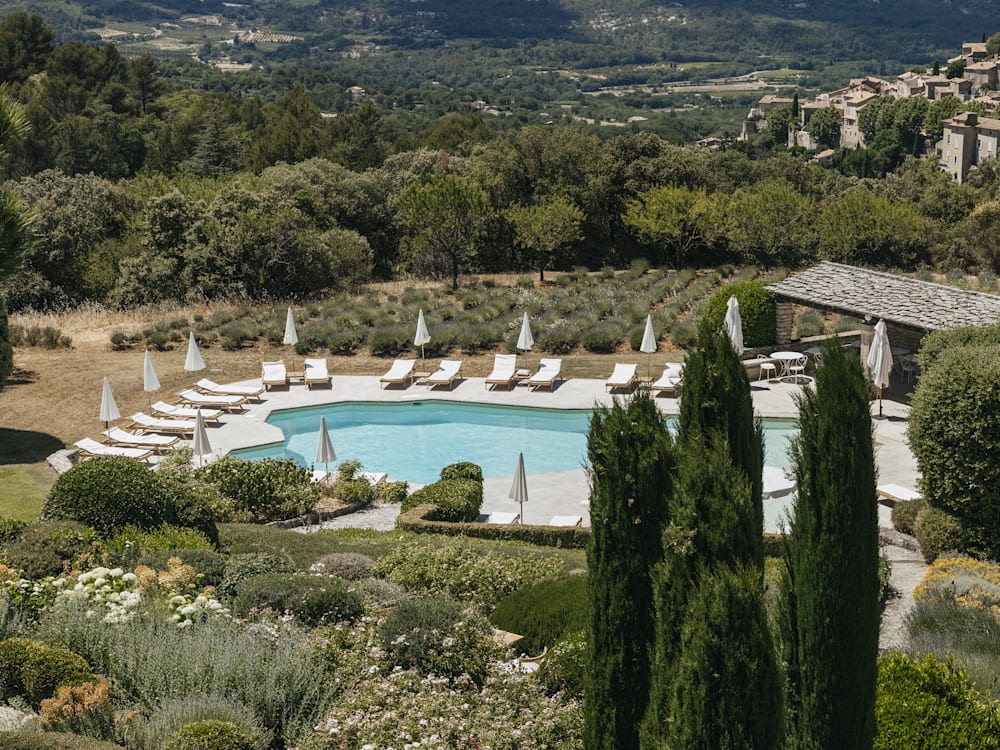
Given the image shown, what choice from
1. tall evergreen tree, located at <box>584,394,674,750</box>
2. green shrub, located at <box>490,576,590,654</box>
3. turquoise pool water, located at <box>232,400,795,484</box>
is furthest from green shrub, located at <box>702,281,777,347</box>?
tall evergreen tree, located at <box>584,394,674,750</box>

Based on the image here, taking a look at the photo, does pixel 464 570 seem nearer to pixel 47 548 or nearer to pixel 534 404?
pixel 47 548

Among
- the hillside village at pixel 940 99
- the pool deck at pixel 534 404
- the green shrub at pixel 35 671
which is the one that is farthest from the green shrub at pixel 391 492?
the hillside village at pixel 940 99

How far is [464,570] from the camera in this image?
1029 centimetres

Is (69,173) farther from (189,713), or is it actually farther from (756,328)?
(189,713)

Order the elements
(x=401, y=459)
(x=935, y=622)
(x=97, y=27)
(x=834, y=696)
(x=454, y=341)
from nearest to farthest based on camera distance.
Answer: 1. (x=834, y=696)
2. (x=935, y=622)
3. (x=401, y=459)
4. (x=454, y=341)
5. (x=97, y=27)

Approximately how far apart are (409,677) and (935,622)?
14.4ft

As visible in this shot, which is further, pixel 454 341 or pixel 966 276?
pixel 966 276

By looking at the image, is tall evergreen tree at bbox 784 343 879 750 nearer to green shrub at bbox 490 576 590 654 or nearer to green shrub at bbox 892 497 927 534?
green shrub at bbox 490 576 590 654

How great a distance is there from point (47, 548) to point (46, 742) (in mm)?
4138

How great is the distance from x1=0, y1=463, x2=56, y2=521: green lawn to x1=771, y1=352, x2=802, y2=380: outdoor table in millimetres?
12316

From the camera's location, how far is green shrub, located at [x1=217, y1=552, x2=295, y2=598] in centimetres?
935

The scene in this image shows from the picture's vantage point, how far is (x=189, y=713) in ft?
21.7

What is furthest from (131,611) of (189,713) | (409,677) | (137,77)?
(137,77)

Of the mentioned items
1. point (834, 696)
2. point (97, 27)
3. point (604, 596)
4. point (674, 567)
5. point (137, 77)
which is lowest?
point (834, 696)
